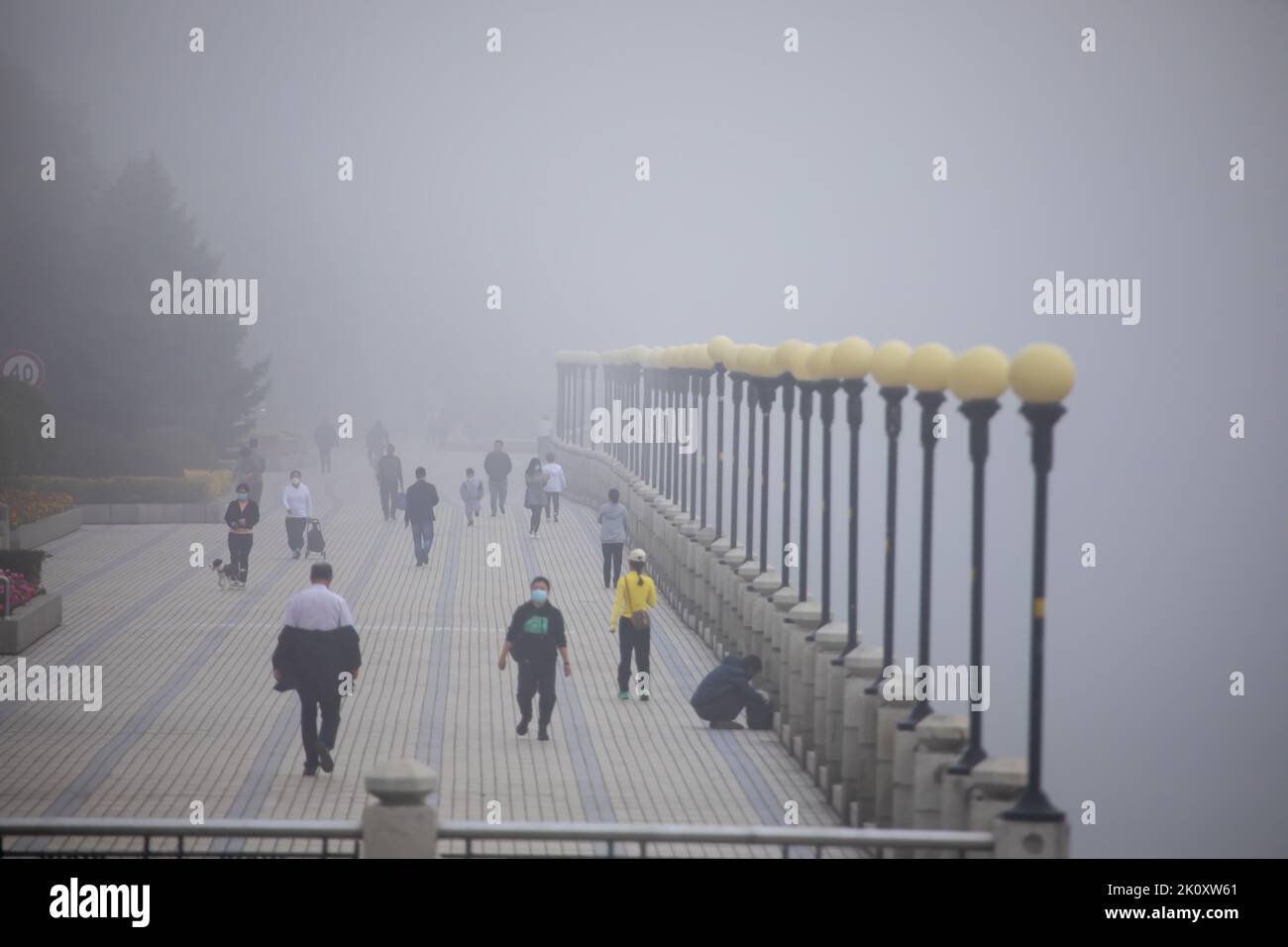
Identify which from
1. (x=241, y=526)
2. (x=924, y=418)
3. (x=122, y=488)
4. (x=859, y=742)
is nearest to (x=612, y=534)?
(x=241, y=526)

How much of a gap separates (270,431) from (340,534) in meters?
21.7

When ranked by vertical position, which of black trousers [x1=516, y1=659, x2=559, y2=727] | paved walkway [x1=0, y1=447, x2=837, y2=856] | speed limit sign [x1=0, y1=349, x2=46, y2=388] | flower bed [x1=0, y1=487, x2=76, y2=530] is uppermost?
speed limit sign [x1=0, y1=349, x2=46, y2=388]

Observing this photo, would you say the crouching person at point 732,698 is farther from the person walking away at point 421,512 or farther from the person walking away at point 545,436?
the person walking away at point 545,436

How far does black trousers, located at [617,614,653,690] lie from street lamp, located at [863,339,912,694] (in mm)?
4148

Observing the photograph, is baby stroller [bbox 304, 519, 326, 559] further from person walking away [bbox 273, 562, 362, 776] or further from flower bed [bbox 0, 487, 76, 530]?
person walking away [bbox 273, 562, 362, 776]

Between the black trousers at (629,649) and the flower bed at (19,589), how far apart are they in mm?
6884

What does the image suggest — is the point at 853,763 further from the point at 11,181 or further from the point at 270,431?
the point at 11,181

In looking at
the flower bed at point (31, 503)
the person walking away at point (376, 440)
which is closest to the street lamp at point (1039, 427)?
the flower bed at point (31, 503)

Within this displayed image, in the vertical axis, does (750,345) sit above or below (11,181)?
below

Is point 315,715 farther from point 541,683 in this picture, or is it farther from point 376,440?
point 376,440

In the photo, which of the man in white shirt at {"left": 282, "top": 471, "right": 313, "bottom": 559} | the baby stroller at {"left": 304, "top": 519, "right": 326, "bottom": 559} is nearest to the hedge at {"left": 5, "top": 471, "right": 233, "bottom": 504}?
the baby stroller at {"left": 304, "top": 519, "right": 326, "bottom": 559}

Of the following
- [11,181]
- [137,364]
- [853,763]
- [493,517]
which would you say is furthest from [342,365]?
[853,763]

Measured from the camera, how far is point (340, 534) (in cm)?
3241

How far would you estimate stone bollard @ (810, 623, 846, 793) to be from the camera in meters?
13.5
